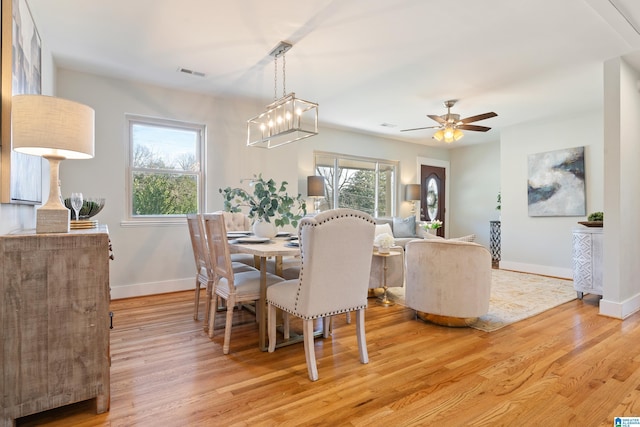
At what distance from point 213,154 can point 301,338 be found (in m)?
2.84

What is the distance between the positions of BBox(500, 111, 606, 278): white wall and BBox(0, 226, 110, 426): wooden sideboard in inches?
236

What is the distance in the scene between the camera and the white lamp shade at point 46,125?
5.17 ft

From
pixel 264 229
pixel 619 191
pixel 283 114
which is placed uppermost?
pixel 283 114

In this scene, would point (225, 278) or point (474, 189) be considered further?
point (474, 189)

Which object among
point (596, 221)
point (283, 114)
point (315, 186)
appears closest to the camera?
point (283, 114)

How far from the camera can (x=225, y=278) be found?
99.3 inches

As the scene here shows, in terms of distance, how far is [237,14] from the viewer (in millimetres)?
2562

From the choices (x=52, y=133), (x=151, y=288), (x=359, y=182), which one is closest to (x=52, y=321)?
(x=52, y=133)

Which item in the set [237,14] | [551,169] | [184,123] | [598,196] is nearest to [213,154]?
[184,123]

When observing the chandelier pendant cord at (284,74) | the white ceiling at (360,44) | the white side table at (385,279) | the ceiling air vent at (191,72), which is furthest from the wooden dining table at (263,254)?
the ceiling air vent at (191,72)

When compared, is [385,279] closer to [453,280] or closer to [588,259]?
[453,280]

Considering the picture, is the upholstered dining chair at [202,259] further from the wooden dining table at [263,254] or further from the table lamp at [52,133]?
the table lamp at [52,133]

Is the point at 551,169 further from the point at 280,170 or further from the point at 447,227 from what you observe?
the point at 280,170

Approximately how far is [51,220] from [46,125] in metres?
0.46
